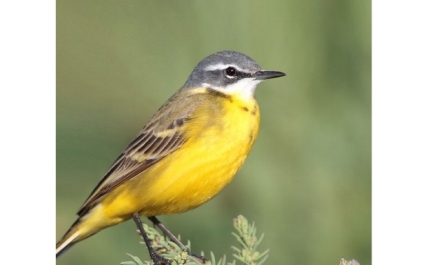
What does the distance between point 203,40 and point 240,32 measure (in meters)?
0.20

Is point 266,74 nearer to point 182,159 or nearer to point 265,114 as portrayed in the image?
point 265,114

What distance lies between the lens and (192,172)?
374cm

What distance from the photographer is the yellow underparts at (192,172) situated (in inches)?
148

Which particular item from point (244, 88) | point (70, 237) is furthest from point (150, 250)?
point (244, 88)

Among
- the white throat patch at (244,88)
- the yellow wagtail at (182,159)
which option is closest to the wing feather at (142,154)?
the yellow wagtail at (182,159)

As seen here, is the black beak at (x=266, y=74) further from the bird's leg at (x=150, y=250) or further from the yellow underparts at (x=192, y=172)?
the bird's leg at (x=150, y=250)

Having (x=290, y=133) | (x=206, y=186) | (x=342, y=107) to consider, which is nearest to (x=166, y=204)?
(x=206, y=186)

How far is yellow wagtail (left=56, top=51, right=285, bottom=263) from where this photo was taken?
3766 millimetres

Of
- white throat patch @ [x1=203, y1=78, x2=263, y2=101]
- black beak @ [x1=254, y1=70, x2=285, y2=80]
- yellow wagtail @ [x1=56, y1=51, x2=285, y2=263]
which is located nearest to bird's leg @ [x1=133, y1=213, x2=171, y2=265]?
yellow wagtail @ [x1=56, y1=51, x2=285, y2=263]

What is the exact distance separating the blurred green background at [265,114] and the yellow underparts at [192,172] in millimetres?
194

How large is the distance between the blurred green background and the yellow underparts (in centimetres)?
19

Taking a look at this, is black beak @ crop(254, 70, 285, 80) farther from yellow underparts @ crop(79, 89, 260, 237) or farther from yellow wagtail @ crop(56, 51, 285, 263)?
yellow underparts @ crop(79, 89, 260, 237)
